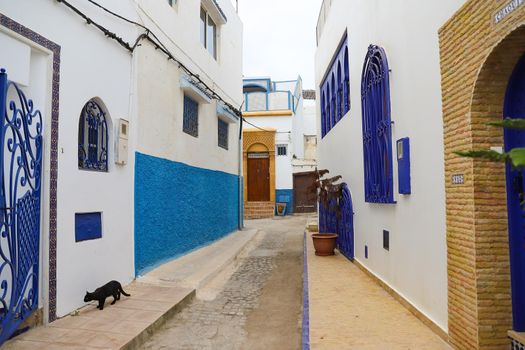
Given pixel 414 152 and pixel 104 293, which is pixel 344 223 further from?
pixel 104 293

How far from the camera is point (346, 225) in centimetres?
773

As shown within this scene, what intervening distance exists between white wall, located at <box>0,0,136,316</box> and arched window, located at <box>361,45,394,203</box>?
3.33 m

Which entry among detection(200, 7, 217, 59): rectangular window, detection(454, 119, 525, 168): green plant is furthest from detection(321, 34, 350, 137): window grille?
detection(454, 119, 525, 168): green plant

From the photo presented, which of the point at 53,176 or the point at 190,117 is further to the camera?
the point at 190,117

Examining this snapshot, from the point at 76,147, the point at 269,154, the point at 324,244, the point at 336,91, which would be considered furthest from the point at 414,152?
the point at 269,154

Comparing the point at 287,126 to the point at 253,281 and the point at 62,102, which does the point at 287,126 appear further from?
the point at 62,102

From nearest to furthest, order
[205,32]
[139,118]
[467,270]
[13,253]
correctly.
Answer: [467,270] → [13,253] → [139,118] → [205,32]

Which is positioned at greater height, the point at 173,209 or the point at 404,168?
the point at 404,168

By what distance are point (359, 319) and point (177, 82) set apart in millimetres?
5230

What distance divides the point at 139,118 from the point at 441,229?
13.9 feet

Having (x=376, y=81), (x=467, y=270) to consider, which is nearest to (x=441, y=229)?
(x=467, y=270)

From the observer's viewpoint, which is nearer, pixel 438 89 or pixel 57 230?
pixel 438 89

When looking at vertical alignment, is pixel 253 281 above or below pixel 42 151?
below

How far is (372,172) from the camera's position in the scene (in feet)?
18.5
